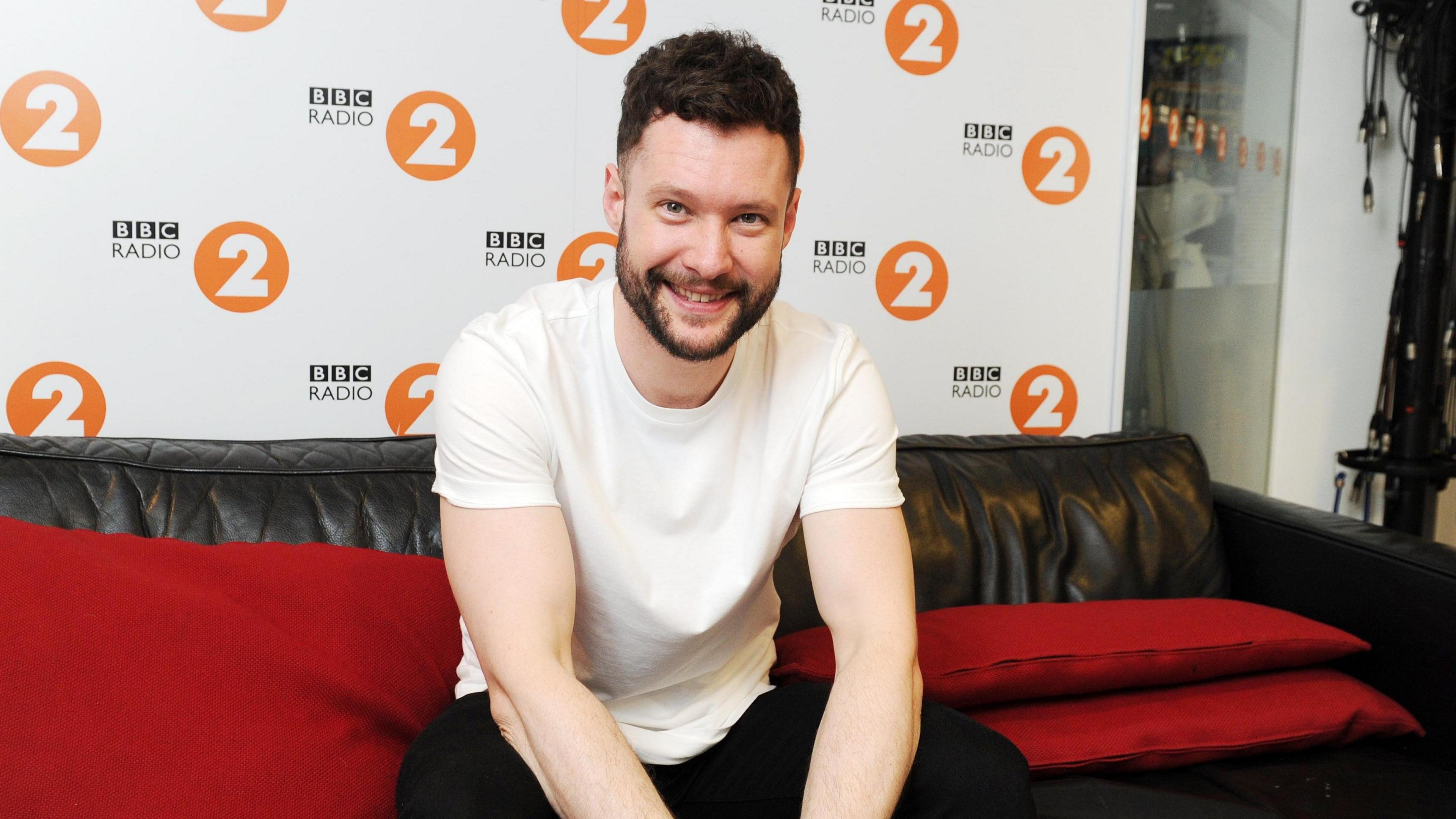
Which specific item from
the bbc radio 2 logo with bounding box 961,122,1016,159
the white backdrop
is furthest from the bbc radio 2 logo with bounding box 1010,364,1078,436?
the bbc radio 2 logo with bounding box 961,122,1016,159

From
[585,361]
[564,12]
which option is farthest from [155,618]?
[564,12]

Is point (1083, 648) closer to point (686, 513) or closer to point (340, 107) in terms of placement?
point (686, 513)

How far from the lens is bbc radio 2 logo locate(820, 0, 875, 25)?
243cm

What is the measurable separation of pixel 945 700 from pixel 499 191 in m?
1.37

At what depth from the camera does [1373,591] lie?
5.80ft

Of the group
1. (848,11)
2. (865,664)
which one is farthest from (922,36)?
(865,664)

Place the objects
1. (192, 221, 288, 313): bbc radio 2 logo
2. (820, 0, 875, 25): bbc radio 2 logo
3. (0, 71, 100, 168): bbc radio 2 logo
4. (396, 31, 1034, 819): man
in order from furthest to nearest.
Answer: (820, 0, 875, 25): bbc radio 2 logo
(192, 221, 288, 313): bbc radio 2 logo
(0, 71, 100, 168): bbc radio 2 logo
(396, 31, 1034, 819): man

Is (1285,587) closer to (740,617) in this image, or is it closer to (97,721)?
(740,617)

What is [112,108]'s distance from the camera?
2.04 m

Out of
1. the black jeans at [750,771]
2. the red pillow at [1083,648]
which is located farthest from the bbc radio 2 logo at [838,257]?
the black jeans at [750,771]

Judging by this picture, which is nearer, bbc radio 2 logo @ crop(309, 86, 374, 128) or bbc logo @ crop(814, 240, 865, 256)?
bbc radio 2 logo @ crop(309, 86, 374, 128)

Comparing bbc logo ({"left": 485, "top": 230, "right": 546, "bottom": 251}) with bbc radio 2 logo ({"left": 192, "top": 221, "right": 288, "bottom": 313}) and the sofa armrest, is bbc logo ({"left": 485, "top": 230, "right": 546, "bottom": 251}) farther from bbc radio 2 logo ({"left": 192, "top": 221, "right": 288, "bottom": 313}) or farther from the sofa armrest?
the sofa armrest

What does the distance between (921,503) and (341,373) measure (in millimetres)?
1183

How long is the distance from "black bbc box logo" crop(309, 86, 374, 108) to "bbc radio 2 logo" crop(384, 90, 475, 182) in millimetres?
53
